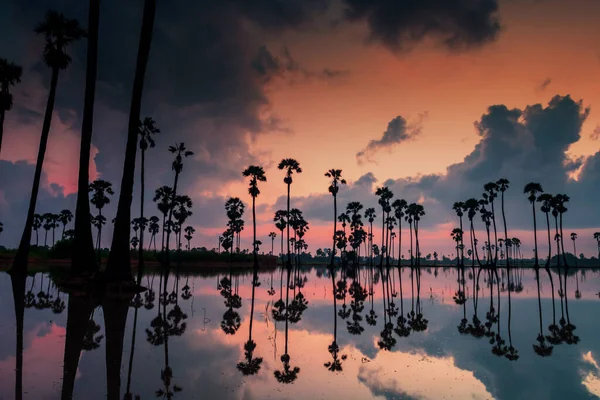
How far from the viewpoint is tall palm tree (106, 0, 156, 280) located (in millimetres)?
20828

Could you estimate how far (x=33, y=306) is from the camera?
15188mm

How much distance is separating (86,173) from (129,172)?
3355mm

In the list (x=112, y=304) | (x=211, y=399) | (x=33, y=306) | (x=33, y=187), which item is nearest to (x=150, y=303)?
(x=112, y=304)

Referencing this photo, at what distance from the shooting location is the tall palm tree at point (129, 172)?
68.3 feet

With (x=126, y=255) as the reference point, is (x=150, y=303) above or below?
below

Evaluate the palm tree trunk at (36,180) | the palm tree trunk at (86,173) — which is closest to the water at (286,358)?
the palm tree trunk at (86,173)

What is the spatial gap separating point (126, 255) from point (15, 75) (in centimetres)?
2665

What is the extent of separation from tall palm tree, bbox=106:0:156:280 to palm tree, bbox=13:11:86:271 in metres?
14.6

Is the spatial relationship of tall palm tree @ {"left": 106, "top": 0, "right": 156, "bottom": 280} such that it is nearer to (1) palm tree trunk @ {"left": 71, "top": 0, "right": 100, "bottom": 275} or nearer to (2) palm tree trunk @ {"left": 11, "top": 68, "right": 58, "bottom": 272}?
(1) palm tree trunk @ {"left": 71, "top": 0, "right": 100, "bottom": 275}

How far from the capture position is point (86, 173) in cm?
2258

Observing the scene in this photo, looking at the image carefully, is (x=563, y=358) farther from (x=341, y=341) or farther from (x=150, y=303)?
(x=150, y=303)

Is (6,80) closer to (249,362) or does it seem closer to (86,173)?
(86,173)

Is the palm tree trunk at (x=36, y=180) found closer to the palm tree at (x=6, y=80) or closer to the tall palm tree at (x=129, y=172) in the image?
the palm tree at (x=6, y=80)

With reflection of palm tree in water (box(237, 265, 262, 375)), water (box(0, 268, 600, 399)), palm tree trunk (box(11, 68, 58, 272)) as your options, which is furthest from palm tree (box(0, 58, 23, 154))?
reflection of palm tree in water (box(237, 265, 262, 375))
